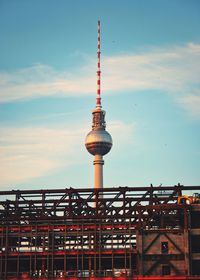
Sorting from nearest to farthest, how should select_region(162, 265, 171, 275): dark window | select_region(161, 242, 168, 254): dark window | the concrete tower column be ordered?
1. select_region(162, 265, 171, 275): dark window
2. select_region(161, 242, 168, 254): dark window
3. the concrete tower column

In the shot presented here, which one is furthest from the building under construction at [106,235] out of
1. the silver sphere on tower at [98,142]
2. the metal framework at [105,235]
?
the silver sphere on tower at [98,142]

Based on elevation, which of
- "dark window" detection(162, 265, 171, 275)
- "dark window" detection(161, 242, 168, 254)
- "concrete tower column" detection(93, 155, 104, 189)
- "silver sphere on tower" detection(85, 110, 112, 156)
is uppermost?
"silver sphere on tower" detection(85, 110, 112, 156)

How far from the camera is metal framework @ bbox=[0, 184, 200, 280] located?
71000mm

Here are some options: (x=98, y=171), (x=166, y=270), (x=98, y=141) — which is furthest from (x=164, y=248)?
(x=98, y=171)

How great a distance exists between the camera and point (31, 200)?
8306 centimetres

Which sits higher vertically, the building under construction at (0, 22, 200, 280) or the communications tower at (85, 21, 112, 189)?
the communications tower at (85, 21, 112, 189)

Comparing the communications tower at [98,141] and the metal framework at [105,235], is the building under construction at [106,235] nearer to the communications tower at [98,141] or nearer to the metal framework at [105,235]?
the metal framework at [105,235]

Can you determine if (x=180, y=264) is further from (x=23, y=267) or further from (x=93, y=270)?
(x=23, y=267)

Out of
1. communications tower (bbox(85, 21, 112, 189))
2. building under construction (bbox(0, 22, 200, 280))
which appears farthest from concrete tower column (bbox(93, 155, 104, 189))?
building under construction (bbox(0, 22, 200, 280))

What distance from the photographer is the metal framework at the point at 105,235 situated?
7100 centimetres

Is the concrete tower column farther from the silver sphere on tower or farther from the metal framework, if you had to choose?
the metal framework

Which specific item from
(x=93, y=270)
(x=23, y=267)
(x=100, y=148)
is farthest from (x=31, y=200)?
(x=100, y=148)

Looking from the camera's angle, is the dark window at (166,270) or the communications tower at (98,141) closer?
the dark window at (166,270)

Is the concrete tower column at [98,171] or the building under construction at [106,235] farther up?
the concrete tower column at [98,171]
